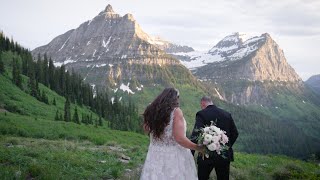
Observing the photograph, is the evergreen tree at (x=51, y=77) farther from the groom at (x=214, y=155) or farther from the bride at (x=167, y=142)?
the bride at (x=167, y=142)

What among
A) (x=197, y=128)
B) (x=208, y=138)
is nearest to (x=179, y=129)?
(x=208, y=138)

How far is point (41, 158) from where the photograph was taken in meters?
15.9

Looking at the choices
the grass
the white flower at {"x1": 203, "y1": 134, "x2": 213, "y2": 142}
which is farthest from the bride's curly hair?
the grass

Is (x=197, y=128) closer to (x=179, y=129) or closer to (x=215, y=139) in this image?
(x=215, y=139)

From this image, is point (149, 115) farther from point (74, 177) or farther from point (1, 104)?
point (1, 104)

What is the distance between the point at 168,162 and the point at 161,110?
5.26ft

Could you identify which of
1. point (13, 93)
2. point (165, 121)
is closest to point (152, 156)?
point (165, 121)

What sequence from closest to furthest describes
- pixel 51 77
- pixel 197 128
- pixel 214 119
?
pixel 197 128 → pixel 214 119 → pixel 51 77

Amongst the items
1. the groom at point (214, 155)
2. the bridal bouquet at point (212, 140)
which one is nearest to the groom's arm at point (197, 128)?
the groom at point (214, 155)

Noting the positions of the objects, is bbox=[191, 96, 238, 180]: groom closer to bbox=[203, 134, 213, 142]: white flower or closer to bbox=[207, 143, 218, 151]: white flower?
bbox=[203, 134, 213, 142]: white flower

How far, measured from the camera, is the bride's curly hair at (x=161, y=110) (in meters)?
9.68

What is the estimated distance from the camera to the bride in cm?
971

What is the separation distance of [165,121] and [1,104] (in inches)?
2096

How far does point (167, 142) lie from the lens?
10180 mm
